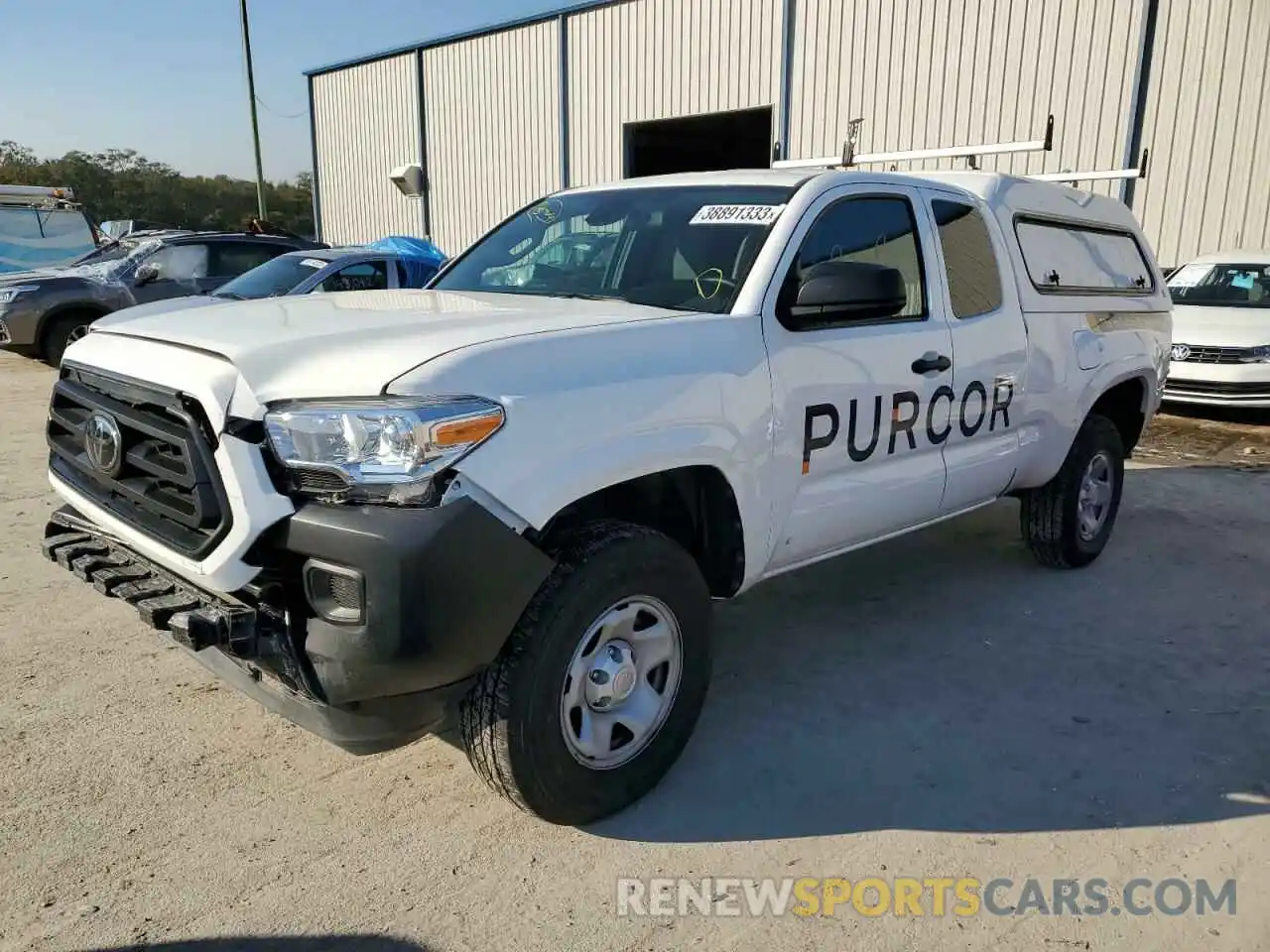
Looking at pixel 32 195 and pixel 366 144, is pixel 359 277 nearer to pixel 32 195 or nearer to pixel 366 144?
pixel 32 195

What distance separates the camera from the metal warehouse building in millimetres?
11539

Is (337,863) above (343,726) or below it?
below

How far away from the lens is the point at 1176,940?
2.42 m

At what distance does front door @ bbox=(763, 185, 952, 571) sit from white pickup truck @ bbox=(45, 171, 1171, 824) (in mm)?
14

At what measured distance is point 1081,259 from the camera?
16.0 feet

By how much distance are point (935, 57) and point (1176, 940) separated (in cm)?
1308

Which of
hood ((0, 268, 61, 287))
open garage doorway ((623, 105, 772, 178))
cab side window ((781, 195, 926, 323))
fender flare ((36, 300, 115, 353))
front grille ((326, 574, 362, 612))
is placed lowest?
fender flare ((36, 300, 115, 353))

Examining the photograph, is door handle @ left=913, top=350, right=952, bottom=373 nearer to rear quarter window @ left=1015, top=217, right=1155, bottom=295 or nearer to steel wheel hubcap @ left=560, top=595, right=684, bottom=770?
rear quarter window @ left=1015, top=217, right=1155, bottom=295

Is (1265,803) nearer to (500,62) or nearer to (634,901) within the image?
(634,901)

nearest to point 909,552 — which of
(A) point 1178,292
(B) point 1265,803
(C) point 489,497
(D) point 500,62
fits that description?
(B) point 1265,803

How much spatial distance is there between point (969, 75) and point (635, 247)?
11.3m

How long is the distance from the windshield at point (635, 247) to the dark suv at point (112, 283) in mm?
8791

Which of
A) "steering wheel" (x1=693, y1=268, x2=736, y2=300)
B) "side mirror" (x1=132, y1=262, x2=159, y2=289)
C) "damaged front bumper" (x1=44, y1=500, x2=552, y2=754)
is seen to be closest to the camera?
"damaged front bumper" (x1=44, y1=500, x2=552, y2=754)

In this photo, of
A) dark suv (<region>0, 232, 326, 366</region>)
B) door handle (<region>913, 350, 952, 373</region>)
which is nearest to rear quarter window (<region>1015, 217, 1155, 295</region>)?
door handle (<region>913, 350, 952, 373</region>)
